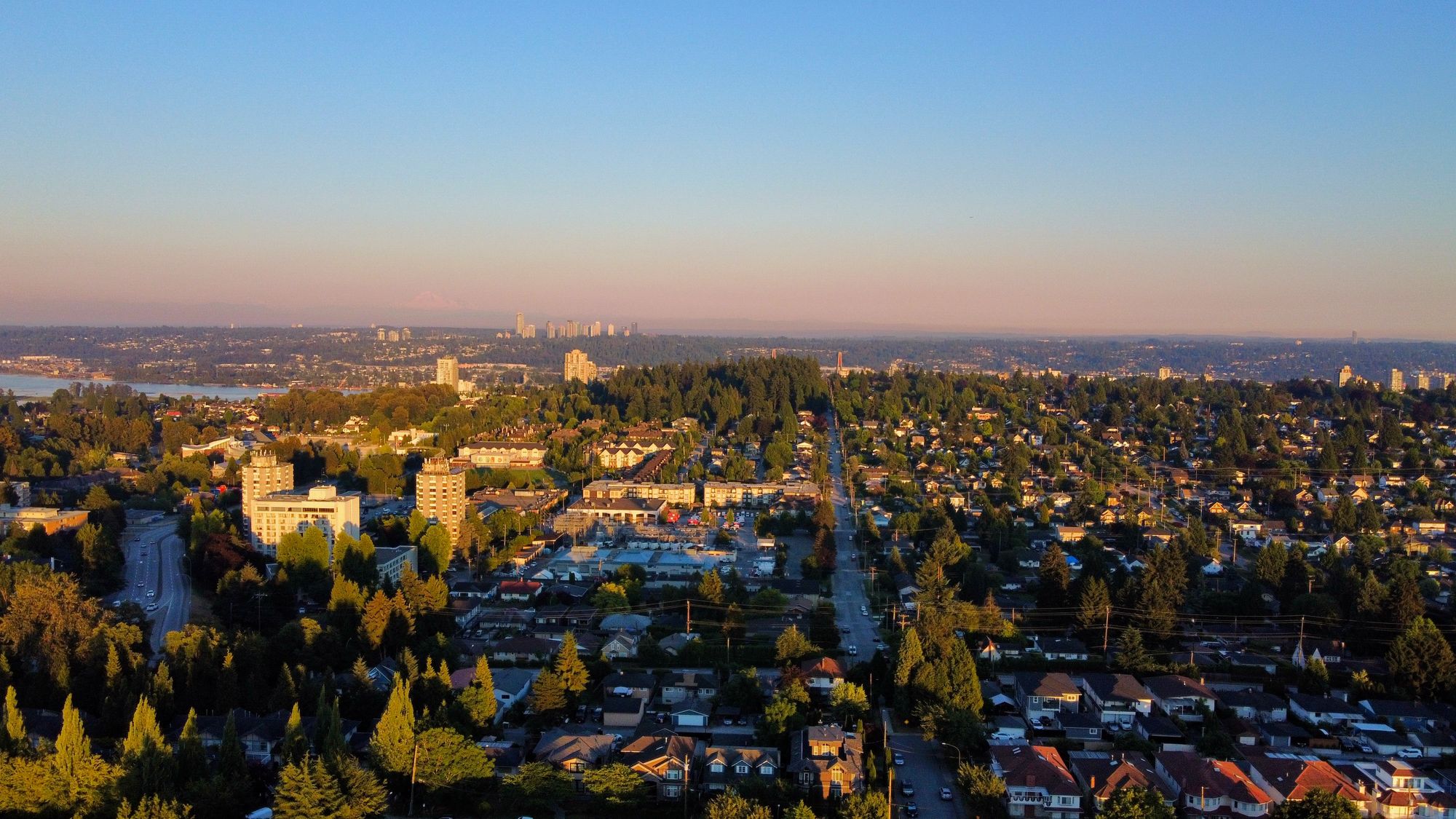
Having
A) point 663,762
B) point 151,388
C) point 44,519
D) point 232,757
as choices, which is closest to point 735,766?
point 663,762

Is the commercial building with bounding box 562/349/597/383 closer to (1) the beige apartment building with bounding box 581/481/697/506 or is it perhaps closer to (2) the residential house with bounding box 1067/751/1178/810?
(1) the beige apartment building with bounding box 581/481/697/506

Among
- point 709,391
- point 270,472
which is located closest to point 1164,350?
point 709,391

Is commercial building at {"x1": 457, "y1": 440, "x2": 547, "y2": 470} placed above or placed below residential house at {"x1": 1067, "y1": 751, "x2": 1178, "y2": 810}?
above

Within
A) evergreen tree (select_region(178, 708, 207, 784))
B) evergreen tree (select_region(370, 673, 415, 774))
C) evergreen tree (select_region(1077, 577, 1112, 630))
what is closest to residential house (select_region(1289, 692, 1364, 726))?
evergreen tree (select_region(1077, 577, 1112, 630))

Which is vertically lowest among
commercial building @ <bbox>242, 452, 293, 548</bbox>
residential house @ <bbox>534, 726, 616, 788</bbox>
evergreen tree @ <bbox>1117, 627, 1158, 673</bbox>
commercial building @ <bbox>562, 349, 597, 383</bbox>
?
residential house @ <bbox>534, 726, 616, 788</bbox>

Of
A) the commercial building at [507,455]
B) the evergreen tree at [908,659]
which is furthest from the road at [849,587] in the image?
the commercial building at [507,455]

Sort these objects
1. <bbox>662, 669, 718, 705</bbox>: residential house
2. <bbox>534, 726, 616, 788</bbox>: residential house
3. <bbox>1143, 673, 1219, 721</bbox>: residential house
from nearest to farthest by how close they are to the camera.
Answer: <bbox>534, 726, 616, 788</bbox>: residential house, <bbox>1143, 673, 1219, 721</bbox>: residential house, <bbox>662, 669, 718, 705</bbox>: residential house
